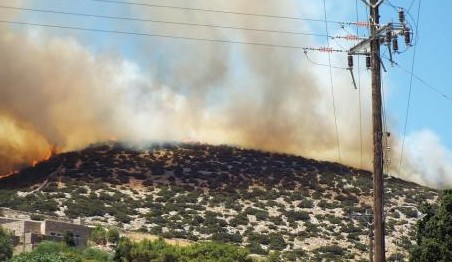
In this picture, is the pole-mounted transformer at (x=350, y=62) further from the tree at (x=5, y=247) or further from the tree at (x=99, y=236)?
the tree at (x=99, y=236)

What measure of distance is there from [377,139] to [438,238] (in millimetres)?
23093

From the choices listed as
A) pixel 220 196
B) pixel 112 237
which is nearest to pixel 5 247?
pixel 112 237

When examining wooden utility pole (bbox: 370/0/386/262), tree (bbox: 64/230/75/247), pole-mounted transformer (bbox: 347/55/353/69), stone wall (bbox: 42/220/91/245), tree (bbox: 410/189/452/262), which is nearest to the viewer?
wooden utility pole (bbox: 370/0/386/262)

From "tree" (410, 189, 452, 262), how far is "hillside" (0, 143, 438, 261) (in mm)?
29906

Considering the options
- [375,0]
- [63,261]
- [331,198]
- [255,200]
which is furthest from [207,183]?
[375,0]

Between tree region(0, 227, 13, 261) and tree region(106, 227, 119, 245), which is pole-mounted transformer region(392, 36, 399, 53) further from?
tree region(106, 227, 119, 245)

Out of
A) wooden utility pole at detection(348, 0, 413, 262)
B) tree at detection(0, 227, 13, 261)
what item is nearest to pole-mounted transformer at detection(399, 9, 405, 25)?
wooden utility pole at detection(348, 0, 413, 262)

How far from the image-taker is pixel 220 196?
329 feet

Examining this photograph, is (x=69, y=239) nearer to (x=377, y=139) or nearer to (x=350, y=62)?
(x=350, y=62)

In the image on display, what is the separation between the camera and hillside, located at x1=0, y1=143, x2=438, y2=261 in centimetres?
8606

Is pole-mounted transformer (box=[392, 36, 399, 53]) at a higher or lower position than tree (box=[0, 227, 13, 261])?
higher

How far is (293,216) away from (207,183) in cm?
1423

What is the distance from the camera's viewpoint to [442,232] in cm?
4738

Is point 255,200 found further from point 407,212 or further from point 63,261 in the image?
point 63,261
